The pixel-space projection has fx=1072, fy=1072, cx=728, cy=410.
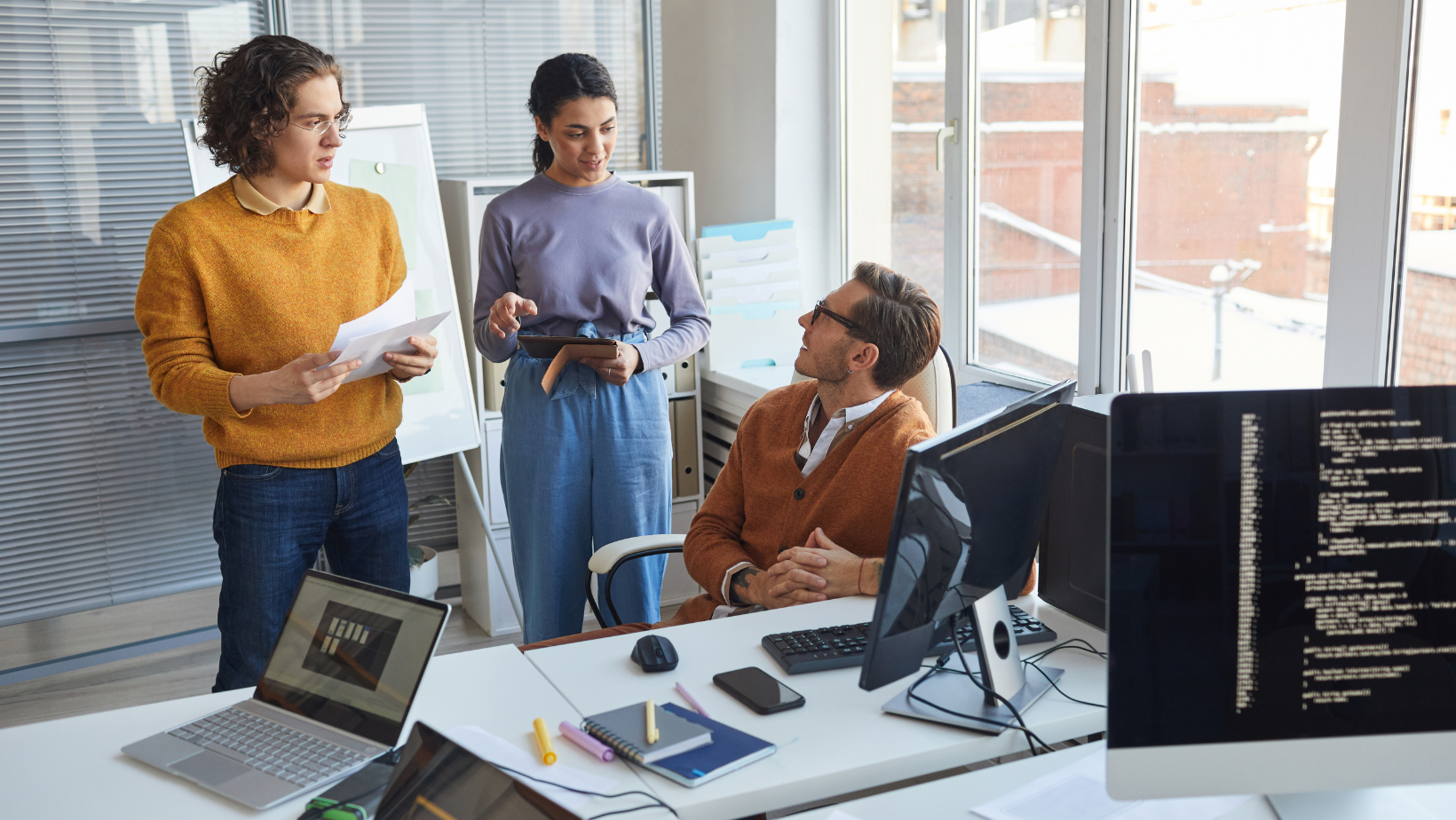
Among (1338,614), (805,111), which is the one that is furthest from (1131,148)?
(1338,614)

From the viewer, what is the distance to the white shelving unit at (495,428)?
3.31 metres

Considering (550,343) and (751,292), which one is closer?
(550,343)

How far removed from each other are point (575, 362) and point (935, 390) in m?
0.83

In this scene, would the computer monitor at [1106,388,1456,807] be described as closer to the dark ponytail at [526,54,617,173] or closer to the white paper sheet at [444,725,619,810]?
the white paper sheet at [444,725,619,810]

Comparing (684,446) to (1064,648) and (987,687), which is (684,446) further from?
(987,687)

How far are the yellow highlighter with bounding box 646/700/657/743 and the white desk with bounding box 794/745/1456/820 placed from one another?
189 mm

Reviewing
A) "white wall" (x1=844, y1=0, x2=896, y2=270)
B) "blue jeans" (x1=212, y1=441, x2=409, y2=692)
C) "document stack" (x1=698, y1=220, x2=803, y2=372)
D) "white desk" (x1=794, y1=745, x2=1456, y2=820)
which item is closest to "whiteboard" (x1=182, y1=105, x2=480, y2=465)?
"document stack" (x1=698, y1=220, x2=803, y2=372)

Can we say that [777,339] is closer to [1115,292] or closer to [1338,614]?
[1115,292]

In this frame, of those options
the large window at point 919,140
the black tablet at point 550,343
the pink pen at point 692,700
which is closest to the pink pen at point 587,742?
the pink pen at point 692,700

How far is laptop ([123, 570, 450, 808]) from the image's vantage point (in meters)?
1.21

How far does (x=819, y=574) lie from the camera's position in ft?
5.70

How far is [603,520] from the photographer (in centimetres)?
245

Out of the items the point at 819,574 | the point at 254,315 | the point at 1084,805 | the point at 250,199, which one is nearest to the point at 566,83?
the point at 250,199

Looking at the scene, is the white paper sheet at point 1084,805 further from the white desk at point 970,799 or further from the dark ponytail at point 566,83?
the dark ponytail at point 566,83
